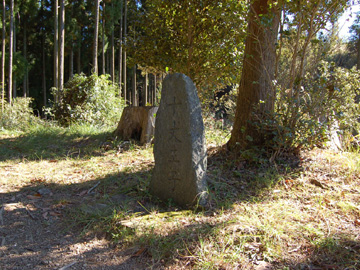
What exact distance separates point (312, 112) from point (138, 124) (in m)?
3.65

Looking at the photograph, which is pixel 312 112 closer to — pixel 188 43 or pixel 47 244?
pixel 188 43

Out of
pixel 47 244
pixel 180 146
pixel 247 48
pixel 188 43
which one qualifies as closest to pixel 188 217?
pixel 180 146

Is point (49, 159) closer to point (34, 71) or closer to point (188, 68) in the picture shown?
point (188, 68)

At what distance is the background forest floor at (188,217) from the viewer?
7.99ft

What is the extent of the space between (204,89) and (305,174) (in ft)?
13.1

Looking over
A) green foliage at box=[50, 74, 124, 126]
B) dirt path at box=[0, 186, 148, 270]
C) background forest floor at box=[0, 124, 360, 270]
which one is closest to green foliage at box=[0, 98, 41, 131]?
green foliage at box=[50, 74, 124, 126]

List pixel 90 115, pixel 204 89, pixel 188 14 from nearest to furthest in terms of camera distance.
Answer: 1. pixel 188 14
2. pixel 204 89
3. pixel 90 115

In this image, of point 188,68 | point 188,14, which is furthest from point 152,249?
point 188,14

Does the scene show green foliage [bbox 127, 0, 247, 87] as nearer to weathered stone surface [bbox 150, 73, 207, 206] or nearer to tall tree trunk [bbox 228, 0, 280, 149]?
tall tree trunk [bbox 228, 0, 280, 149]

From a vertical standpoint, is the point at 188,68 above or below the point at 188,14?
below

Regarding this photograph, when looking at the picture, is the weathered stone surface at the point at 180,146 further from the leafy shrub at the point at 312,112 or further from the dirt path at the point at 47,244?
the leafy shrub at the point at 312,112

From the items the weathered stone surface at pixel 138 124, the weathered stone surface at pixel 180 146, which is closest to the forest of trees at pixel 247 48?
the weathered stone surface at pixel 138 124

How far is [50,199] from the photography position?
11.8ft

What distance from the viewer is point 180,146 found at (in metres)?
3.27
